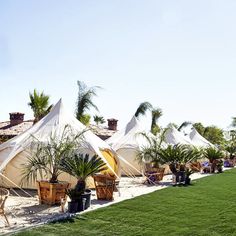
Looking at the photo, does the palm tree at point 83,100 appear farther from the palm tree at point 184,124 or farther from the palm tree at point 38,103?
the palm tree at point 184,124

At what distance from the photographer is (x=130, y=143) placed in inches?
862

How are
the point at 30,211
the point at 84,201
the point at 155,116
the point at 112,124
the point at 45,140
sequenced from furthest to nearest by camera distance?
the point at 112,124 → the point at 155,116 → the point at 45,140 → the point at 84,201 → the point at 30,211

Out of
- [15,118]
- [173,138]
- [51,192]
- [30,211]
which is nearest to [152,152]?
[173,138]

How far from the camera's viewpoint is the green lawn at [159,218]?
25.2 feet

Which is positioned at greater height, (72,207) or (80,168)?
(80,168)

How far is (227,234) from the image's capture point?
24.9 ft

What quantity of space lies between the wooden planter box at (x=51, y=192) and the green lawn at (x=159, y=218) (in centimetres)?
164

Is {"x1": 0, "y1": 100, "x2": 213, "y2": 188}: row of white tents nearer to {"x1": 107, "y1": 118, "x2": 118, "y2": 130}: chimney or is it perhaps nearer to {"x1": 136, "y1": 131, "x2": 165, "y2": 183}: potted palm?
{"x1": 136, "y1": 131, "x2": 165, "y2": 183}: potted palm

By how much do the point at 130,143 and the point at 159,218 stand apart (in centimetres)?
1291

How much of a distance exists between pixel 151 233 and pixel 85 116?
12.8 metres

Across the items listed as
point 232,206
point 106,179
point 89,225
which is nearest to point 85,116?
point 106,179

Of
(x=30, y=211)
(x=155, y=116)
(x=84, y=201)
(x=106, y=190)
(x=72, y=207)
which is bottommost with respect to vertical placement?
(x=30, y=211)

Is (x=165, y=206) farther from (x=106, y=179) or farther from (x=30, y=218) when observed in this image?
(x=30, y=218)

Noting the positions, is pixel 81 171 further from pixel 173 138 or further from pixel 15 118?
pixel 15 118
